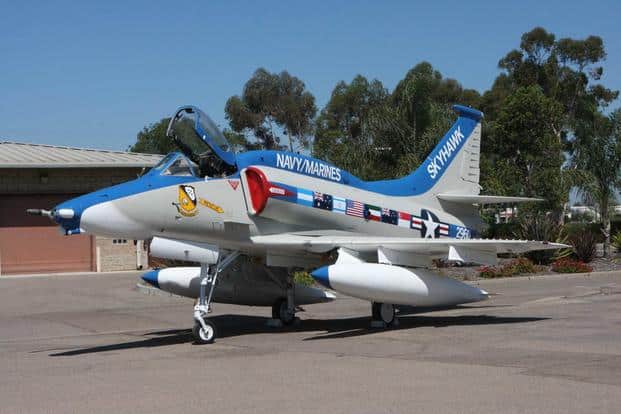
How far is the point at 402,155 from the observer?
136ft

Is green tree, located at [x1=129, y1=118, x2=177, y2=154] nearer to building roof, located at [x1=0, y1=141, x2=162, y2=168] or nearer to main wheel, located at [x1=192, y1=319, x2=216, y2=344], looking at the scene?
building roof, located at [x1=0, y1=141, x2=162, y2=168]

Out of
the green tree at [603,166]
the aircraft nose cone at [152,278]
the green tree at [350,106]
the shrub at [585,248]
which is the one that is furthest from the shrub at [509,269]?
the green tree at [350,106]

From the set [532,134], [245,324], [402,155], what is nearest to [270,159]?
[245,324]

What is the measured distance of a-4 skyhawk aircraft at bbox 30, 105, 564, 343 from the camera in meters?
12.2

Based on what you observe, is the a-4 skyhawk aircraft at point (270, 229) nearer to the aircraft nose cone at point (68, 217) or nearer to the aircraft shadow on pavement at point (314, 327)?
the aircraft nose cone at point (68, 217)

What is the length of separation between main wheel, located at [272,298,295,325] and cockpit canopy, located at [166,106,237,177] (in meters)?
3.14

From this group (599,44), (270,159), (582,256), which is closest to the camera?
(270,159)

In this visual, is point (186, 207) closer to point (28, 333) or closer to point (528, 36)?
point (28, 333)

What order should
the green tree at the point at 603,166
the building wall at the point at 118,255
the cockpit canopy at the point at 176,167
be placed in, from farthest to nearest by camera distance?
the green tree at the point at 603,166 < the building wall at the point at 118,255 < the cockpit canopy at the point at 176,167

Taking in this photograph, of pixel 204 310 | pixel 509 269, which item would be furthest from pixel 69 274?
pixel 204 310

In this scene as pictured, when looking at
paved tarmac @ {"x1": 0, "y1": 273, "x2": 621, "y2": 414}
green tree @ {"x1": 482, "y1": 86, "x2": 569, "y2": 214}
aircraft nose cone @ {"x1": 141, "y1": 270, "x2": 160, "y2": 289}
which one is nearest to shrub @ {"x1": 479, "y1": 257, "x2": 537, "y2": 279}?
paved tarmac @ {"x1": 0, "y1": 273, "x2": 621, "y2": 414}

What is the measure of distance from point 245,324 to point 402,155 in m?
27.0

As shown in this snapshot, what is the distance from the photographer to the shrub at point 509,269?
24.2 meters

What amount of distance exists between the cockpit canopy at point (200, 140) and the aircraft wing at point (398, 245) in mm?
1407
